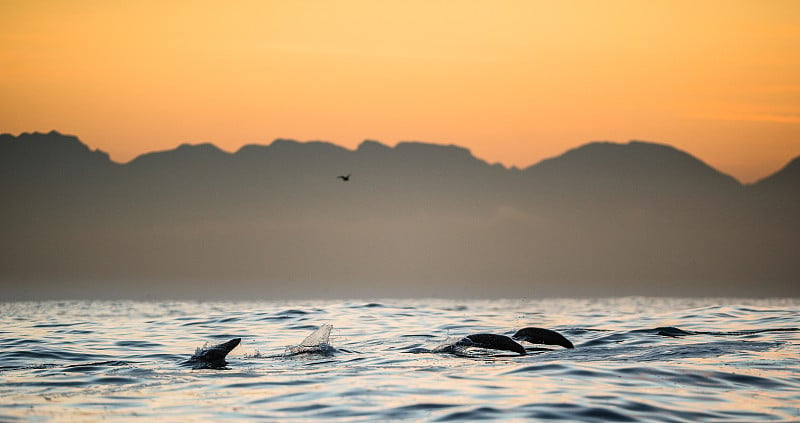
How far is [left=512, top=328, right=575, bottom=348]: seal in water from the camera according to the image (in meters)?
24.4

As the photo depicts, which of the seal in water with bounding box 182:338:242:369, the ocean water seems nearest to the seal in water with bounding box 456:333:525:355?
the ocean water

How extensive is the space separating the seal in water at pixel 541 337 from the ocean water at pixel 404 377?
1.54ft

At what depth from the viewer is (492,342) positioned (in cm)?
2375

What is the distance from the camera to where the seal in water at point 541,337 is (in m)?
24.4

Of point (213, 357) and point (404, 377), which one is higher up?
point (213, 357)

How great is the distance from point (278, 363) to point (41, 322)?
19239 millimetres

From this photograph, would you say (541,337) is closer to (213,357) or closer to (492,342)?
(492,342)

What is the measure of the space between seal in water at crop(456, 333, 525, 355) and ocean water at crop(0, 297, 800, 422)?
17 cm

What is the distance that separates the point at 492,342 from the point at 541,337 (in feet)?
4.72

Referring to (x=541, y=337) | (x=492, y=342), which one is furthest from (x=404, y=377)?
(x=541, y=337)

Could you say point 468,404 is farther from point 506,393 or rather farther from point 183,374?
point 183,374

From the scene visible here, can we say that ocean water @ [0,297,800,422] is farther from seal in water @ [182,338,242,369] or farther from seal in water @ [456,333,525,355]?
seal in water @ [182,338,242,369]

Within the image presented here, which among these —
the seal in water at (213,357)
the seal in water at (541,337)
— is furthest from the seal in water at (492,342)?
the seal in water at (213,357)

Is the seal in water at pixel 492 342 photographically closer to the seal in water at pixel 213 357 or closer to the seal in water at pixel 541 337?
the seal in water at pixel 541 337
